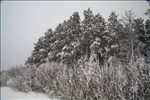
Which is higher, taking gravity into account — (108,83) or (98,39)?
(98,39)

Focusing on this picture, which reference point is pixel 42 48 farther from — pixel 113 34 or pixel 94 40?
pixel 113 34

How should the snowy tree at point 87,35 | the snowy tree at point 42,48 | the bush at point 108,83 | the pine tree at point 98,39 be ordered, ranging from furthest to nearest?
the snowy tree at point 42,48, the snowy tree at point 87,35, the pine tree at point 98,39, the bush at point 108,83

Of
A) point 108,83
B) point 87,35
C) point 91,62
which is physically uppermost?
point 87,35

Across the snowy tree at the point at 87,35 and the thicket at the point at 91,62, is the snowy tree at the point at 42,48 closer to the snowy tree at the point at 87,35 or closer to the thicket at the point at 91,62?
the thicket at the point at 91,62

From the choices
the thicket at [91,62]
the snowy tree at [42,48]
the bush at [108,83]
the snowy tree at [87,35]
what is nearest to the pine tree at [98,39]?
the thicket at [91,62]

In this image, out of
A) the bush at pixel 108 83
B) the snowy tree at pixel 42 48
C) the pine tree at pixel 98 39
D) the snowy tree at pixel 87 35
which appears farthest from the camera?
the snowy tree at pixel 42 48

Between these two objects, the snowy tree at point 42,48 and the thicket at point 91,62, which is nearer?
the thicket at point 91,62

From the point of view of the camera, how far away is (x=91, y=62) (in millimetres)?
6531

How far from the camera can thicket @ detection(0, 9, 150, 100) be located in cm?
457

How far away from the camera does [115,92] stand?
4.55 meters

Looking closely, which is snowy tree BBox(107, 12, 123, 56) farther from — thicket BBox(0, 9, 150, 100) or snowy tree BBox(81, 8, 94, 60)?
snowy tree BBox(81, 8, 94, 60)

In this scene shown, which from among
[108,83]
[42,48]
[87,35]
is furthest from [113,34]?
[108,83]

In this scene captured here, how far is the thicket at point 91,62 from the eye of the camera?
457cm

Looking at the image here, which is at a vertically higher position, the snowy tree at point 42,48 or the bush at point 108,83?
the snowy tree at point 42,48
